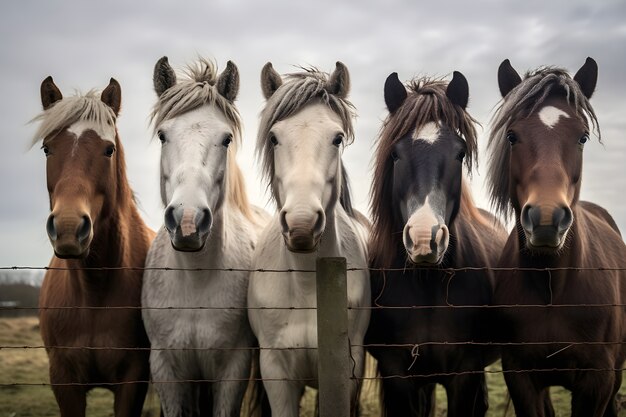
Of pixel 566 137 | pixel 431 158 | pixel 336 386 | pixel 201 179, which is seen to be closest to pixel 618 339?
pixel 566 137

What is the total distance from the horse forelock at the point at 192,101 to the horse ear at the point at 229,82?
0.05 m

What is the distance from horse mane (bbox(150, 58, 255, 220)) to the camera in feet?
13.5

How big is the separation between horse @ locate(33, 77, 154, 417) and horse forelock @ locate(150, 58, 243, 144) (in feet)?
1.18

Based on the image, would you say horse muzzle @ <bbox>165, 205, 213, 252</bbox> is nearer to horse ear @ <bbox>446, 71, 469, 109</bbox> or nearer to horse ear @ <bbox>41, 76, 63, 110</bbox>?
horse ear @ <bbox>41, 76, 63, 110</bbox>

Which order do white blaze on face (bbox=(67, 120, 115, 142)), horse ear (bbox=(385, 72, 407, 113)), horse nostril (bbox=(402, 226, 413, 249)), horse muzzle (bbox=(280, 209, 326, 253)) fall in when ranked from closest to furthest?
1. horse muzzle (bbox=(280, 209, 326, 253))
2. horse nostril (bbox=(402, 226, 413, 249))
3. white blaze on face (bbox=(67, 120, 115, 142))
4. horse ear (bbox=(385, 72, 407, 113))

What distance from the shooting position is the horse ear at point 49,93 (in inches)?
173

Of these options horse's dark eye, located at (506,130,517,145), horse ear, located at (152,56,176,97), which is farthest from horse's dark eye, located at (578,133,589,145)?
horse ear, located at (152,56,176,97)

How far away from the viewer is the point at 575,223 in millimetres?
3863

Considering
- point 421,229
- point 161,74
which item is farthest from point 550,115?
point 161,74

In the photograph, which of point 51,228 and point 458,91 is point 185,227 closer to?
point 51,228

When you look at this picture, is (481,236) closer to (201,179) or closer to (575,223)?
(575,223)

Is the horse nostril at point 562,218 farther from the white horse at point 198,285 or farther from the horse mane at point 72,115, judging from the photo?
the horse mane at point 72,115

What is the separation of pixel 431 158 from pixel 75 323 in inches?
101

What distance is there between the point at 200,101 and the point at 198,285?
123 centimetres
